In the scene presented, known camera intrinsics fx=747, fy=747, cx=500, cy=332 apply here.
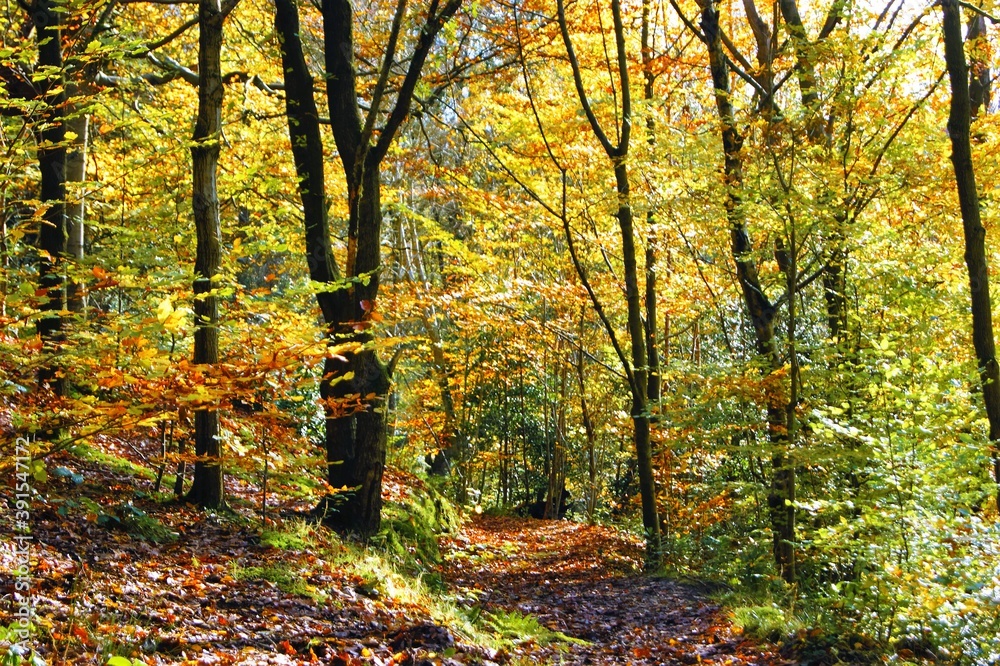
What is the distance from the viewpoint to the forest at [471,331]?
13.6 feet

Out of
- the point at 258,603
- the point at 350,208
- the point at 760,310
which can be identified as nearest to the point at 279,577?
the point at 258,603

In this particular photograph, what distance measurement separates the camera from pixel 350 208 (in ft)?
23.1

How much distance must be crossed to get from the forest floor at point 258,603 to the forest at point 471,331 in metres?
0.03

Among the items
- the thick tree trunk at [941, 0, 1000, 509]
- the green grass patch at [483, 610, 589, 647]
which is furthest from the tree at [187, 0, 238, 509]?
the thick tree trunk at [941, 0, 1000, 509]

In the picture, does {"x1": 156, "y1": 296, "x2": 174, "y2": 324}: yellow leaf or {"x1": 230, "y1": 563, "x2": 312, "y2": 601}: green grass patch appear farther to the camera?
{"x1": 230, "y1": 563, "x2": 312, "y2": 601}: green grass patch

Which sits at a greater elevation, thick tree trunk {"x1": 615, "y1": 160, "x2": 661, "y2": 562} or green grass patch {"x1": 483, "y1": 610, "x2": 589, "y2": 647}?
thick tree trunk {"x1": 615, "y1": 160, "x2": 661, "y2": 562}

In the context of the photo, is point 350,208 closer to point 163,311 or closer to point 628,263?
point 628,263

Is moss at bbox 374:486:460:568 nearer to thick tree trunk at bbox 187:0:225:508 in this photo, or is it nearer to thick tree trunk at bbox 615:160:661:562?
thick tree trunk at bbox 187:0:225:508

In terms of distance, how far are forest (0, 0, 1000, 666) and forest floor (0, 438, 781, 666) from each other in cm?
3

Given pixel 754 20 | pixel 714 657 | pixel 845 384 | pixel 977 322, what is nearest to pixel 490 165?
pixel 754 20

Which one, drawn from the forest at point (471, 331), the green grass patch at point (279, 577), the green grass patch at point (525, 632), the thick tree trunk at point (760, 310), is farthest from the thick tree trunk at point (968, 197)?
the green grass patch at point (279, 577)

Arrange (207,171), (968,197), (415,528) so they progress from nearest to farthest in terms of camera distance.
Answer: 1. (207,171)
2. (968,197)
3. (415,528)

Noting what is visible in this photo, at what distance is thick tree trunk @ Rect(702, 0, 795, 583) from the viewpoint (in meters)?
7.30

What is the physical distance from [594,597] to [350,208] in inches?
186
